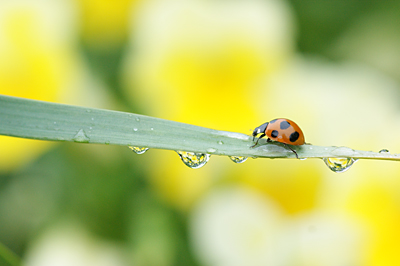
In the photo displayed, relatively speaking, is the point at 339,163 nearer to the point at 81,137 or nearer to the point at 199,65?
the point at 81,137

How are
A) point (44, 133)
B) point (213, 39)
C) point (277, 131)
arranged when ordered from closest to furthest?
point (44, 133)
point (277, 131)
point (213, 39)

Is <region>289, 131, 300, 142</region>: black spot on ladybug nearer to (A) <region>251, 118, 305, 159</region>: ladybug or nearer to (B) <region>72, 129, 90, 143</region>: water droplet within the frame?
(A) <region>251, 118, 305, 159</region>: ladybug

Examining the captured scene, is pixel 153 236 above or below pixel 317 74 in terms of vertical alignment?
below


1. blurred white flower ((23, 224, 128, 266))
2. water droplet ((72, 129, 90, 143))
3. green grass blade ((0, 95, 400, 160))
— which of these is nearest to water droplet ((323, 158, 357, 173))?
green grass blade ((0, 95, 400, 160))

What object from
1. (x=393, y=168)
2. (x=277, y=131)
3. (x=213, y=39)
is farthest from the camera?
(x=213, y=39)

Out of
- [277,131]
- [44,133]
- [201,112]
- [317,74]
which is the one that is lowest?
[44,133]

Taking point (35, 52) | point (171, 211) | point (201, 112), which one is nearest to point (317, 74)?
point (201, 112)

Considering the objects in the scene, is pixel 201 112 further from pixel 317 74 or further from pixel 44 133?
pixel 44 133
